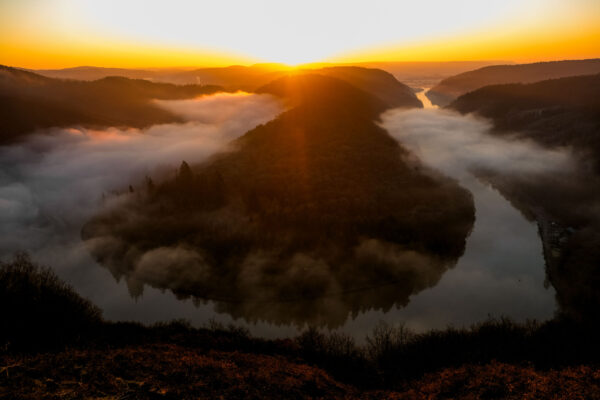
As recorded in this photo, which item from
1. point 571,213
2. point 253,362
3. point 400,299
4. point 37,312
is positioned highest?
point 37,312

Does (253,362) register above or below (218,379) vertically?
below

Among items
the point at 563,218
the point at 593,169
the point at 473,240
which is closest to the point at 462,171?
the point at 593,169

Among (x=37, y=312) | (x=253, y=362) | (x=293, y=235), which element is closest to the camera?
(x=253, y=362)

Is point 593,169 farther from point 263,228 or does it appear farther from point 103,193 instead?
point 103,193

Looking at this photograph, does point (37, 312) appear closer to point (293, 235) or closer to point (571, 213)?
point (293, 235)

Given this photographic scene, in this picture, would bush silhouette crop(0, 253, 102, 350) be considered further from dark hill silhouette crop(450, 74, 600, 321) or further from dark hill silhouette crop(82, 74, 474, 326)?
dark hill silhouette crop(450, 74, 600, 321)

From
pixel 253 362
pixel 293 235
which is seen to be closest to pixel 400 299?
pixel 293 235
